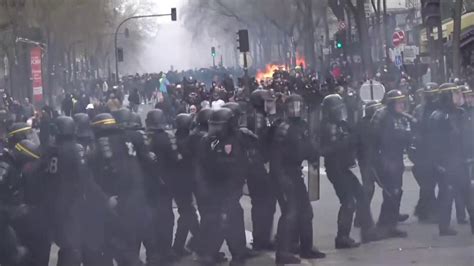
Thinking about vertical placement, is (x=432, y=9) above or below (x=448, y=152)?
above

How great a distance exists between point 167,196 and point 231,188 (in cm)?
86

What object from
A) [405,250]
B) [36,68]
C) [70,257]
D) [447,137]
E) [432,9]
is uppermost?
[432,9]

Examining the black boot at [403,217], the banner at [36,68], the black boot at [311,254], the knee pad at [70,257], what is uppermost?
the banner at [36,68]

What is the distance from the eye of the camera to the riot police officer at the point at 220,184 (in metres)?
10.6

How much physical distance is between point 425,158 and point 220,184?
3.04 metres

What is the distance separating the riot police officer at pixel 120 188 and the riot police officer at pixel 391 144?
10.2 ft

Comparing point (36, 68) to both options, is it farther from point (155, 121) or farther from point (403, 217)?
point (155, 121)

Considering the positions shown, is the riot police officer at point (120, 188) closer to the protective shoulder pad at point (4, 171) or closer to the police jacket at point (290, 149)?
the protective shoulder pad at point (4, 171)

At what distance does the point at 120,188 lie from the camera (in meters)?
10.3

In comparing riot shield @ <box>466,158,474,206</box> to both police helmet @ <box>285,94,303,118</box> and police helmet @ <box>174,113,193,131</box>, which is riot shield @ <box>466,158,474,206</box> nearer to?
police helmet @ <box>285,94,303,118</box>

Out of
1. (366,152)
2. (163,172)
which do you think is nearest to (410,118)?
(366,152)

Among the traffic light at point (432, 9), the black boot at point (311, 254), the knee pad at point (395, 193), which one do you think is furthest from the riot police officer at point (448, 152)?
the traffic light at point (432, 9)

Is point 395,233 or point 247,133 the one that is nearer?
point 247,133

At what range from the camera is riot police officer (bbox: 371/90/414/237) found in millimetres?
12188
